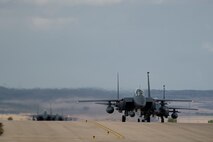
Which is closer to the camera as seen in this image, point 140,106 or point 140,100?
point 140,100

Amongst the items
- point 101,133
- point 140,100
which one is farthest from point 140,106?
point 101,133

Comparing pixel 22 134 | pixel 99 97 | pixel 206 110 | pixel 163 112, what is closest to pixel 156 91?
pixel 206 110

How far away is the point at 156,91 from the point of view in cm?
16125

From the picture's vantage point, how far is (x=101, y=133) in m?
56.9

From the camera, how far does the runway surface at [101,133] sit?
50.7 meters

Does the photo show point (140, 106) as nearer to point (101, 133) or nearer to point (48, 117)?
point (101, 133)

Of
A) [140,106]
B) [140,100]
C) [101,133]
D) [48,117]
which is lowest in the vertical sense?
[101,133]

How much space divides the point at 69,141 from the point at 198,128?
2059 cm

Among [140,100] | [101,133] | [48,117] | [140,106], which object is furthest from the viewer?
[48,117]

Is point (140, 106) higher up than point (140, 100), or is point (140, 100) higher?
point (140, 100)

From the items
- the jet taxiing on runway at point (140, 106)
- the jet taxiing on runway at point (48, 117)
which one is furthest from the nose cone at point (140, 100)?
the jet taxiing on runway at point (48, 117)

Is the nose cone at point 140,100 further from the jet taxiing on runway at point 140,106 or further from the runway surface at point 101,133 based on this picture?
the runway surface at point 101,133

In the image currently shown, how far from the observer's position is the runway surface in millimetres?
50719

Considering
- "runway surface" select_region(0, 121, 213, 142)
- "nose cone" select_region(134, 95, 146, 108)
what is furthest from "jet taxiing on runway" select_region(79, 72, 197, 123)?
"runway surface" select_region(0, 121, 213, 142)
